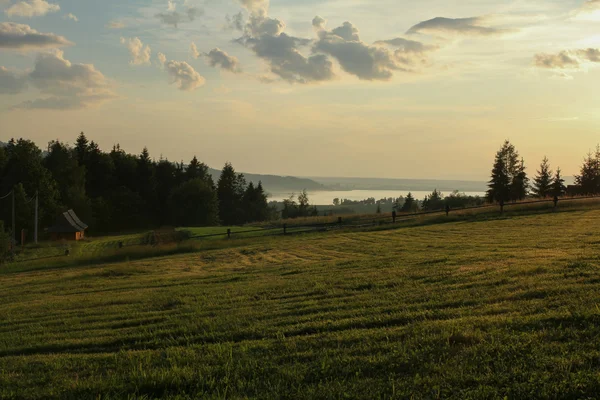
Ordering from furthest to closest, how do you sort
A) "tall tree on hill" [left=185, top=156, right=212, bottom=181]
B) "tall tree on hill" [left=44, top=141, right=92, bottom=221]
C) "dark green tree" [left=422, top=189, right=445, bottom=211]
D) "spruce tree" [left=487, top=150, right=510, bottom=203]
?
"tall tree on hill" [left=185, top=156, right=212, bottom=181] < "dark green tree" [left=422, top=189, right=445, bottom=211] < "tall tree on hill" [left=44, top=141, right=92, bottom=221] < "spruce tree" [left=487, top=150, right=510, bottom=203]

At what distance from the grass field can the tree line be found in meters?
58.1

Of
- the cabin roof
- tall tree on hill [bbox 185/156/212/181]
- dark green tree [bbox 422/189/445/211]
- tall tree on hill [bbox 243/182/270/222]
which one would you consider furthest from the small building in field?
dark green tree [bbox 422/189/445/211]

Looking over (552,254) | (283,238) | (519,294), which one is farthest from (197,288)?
(283,238)

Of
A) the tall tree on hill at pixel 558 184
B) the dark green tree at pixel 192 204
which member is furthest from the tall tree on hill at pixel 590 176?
the dark green tree at pixel 192 204

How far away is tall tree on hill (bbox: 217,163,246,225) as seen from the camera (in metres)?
102

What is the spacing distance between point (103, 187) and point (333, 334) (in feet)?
265

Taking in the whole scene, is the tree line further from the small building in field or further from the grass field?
the grass field

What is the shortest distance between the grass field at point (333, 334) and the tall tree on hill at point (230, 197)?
8668 cm

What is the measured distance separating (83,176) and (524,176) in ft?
211

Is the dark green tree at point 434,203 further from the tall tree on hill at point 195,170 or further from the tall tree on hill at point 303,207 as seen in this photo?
the tall tree on hill at point 195,170

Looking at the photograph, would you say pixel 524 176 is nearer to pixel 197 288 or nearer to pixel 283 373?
pixel 197 288

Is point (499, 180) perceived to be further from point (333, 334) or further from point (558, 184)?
point (333, 334)

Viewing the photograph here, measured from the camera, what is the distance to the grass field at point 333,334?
503 centimetres

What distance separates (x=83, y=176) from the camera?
247ft
